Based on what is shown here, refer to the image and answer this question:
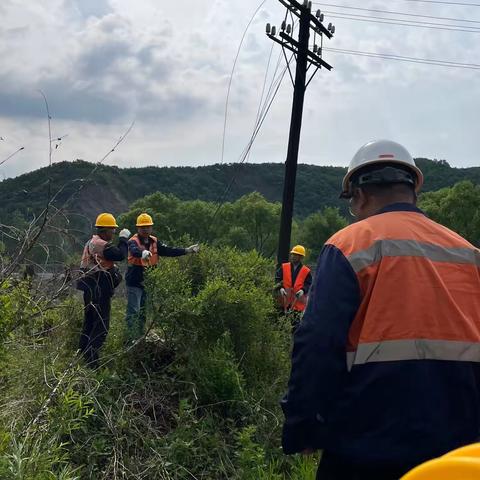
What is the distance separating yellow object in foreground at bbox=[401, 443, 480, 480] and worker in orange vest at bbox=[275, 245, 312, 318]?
8405 mm

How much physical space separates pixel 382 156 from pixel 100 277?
576 cm

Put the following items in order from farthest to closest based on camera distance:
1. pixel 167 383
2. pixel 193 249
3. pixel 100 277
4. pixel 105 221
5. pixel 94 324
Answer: pixel 105 221
pixel 100 277
pixel 193 249
pixel 94 324
pixel 167 383

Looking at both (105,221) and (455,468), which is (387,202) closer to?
(455,468)

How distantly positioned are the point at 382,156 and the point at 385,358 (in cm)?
83

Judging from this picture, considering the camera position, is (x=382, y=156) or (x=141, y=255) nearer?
(x=382, y=156)

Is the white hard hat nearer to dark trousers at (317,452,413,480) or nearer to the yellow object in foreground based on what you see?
dark trousers at (317,452,413,480)

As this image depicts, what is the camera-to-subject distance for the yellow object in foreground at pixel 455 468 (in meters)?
0.98

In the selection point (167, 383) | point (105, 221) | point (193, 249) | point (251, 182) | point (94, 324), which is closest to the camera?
point (167, 383)

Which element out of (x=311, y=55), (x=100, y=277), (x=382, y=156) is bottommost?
(x=100, y=277)

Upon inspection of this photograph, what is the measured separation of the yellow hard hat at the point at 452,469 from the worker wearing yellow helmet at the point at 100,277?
5.92m

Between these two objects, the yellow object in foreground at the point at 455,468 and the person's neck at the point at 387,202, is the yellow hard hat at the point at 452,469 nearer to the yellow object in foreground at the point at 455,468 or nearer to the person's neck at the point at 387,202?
the yellow object in foreground at the point at 455,468

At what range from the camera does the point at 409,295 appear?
228 centimetres

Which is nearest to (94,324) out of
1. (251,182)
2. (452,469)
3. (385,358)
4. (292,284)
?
(292,284)

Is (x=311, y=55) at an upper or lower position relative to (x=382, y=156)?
upper
